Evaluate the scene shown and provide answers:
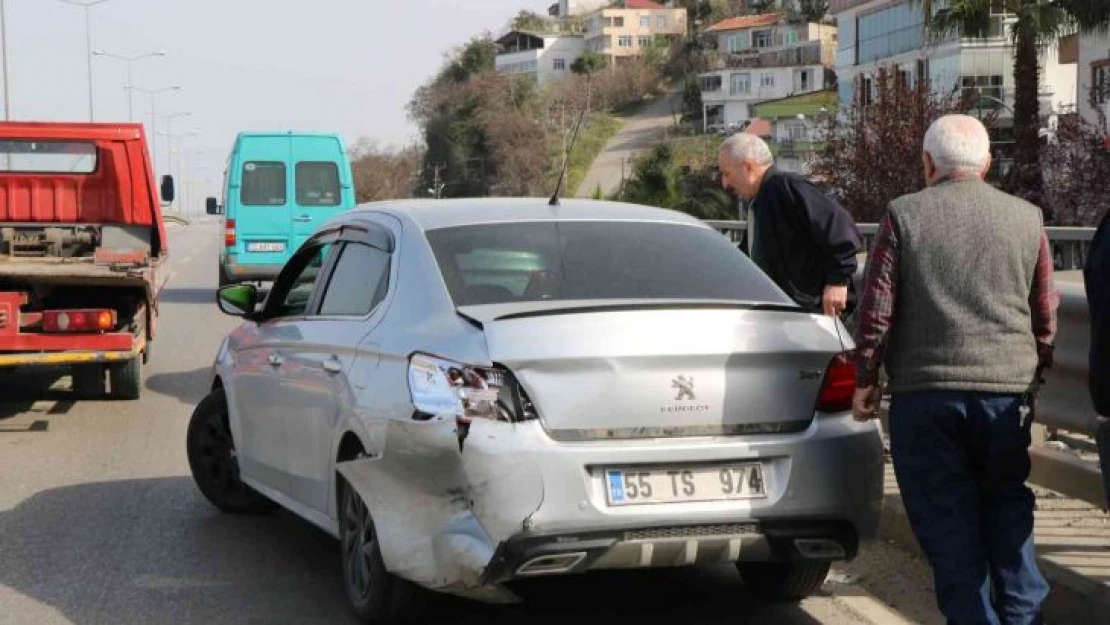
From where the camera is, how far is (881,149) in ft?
139

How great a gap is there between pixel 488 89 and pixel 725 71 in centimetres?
2210

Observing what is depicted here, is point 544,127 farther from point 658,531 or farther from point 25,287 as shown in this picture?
point 658,531

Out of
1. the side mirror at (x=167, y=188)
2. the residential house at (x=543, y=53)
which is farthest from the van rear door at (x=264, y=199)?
the residential house at (x=543, y=53)

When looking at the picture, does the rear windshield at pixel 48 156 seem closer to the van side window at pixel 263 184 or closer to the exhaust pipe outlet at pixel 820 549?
the van side window at pixel 263 184

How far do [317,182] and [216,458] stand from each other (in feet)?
55.0

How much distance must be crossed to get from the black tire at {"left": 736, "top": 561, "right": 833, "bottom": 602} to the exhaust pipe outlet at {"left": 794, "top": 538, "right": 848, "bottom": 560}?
595mm

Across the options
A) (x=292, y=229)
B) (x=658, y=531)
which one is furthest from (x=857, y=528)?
(x=292, y=229)

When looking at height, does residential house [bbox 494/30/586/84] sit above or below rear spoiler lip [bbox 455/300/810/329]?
above

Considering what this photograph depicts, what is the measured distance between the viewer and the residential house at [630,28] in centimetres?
15838

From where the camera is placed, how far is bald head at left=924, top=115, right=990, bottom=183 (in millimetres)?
5051

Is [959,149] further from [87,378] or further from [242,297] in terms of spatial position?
[87,378]

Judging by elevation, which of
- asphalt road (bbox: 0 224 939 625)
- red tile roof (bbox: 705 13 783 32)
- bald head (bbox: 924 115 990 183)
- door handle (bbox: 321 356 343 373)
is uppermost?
red tile roof (bbox: 705 13 783 32)

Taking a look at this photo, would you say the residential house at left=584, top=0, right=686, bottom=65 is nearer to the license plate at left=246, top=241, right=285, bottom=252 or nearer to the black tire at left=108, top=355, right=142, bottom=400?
the license plate at left=246, top=241, right=285, bottom=252

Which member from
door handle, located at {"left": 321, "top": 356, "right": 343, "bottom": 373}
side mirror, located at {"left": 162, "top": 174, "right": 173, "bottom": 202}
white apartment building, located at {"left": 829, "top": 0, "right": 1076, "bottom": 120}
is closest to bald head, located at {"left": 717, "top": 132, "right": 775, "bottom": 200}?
door handle, located at {"left": 321, "top": 356, "right": 343, "bottom": 373}
